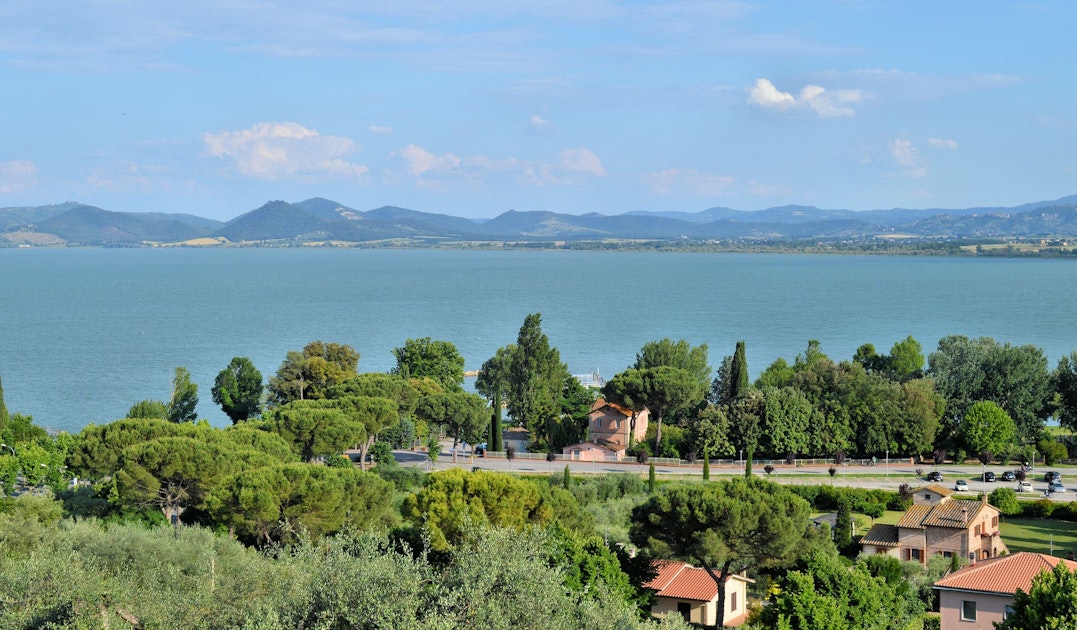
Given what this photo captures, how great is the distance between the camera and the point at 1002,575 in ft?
73.8

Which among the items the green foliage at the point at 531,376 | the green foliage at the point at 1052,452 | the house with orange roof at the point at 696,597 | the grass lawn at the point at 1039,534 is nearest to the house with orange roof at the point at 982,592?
the house with orange roof at the point at 696,597

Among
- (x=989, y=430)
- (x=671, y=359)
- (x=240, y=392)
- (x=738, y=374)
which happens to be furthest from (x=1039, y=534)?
(x=240, y=392)

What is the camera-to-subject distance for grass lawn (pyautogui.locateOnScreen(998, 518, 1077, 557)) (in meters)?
30.0

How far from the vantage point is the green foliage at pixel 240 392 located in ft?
167

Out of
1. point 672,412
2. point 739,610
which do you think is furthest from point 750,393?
point 739,610

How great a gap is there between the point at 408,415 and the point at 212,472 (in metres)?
18.9

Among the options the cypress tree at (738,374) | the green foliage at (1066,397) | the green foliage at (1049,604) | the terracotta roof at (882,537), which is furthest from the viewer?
the cypress tree at (738,374)

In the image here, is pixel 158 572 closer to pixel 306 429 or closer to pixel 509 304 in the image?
pixel 306 429

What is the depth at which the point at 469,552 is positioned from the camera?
14602mm

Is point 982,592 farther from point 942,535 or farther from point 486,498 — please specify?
point 486,498

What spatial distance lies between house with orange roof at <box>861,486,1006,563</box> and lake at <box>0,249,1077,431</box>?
129 ft

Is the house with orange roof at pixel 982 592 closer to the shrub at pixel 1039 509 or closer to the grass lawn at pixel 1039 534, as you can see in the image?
the grass lawn at pixel 1039 534

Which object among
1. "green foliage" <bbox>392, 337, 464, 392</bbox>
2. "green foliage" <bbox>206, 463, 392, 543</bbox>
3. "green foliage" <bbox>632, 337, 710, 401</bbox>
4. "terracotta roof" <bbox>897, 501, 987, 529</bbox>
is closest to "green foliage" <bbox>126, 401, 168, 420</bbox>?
"green foliage" <bbox>392, 337, 464, 392</bbox>

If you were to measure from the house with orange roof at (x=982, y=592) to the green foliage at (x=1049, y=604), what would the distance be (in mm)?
4999
